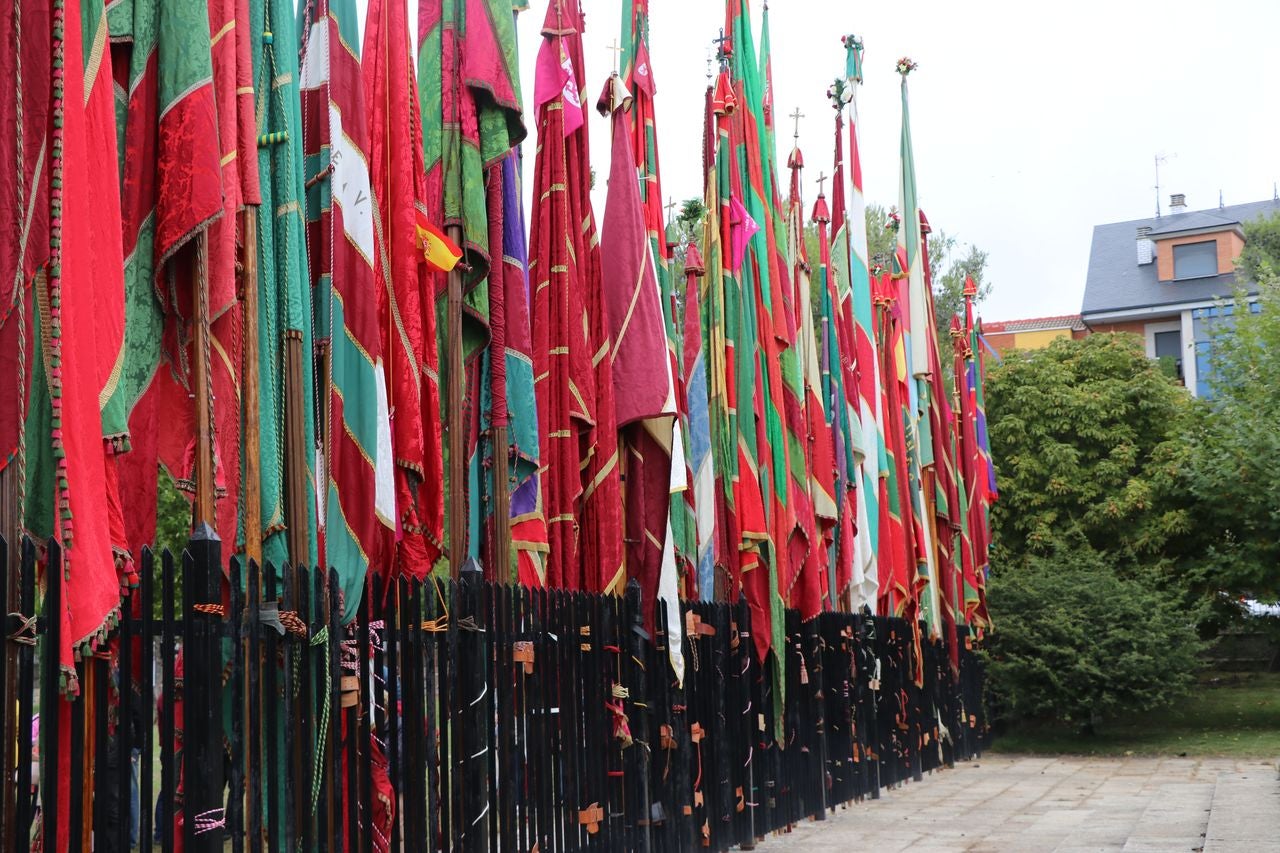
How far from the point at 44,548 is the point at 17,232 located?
0.75 metres

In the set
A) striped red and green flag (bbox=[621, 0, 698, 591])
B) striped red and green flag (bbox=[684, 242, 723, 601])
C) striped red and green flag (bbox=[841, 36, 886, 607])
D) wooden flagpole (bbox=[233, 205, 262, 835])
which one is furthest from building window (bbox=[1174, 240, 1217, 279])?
wooden flagpole (bbox=[233, 205, 262, 835])

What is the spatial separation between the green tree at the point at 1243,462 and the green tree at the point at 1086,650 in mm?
1860

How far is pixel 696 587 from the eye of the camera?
8.32 metres

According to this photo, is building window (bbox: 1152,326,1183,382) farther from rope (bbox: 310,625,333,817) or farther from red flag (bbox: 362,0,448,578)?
rope (bbox: 310,625,333,817)

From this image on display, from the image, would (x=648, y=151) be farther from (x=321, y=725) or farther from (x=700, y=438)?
(x=321, y=725)

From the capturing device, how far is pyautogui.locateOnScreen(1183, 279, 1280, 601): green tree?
66.3ft

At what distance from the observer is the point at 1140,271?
41156 mm

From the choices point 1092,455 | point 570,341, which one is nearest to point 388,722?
point 570,341

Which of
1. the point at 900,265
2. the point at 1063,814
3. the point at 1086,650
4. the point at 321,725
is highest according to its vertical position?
the point at 900,265

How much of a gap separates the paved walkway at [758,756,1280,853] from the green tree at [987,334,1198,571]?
735 centimetres

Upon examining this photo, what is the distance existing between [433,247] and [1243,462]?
59.2 ft

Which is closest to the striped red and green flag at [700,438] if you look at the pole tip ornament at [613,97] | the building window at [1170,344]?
the pole tip ornament at [613,97]

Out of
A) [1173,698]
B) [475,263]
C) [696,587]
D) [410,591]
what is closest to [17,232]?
[410,591]

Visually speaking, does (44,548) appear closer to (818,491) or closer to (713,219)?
(713,219)
